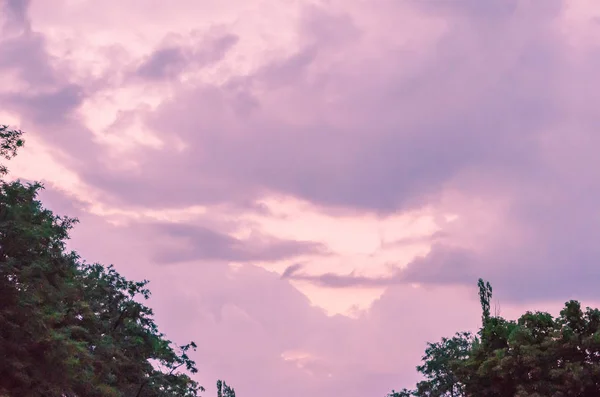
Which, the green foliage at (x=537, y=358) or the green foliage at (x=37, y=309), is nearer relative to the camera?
the green foliage at (x=37, y=309)

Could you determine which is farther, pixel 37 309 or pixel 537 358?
pixel 537 358

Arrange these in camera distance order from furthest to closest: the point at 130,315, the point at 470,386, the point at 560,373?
the point at 130,315
the point at 470,386
the point at 560,373

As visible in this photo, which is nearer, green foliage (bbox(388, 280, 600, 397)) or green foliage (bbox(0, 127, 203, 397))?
green foliage (bbox(0, 127, 203, 397))

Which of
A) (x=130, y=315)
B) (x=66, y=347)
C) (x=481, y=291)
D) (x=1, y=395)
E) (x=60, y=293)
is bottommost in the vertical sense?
(x=1, y=395)

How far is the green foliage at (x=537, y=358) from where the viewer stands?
45906 millimetres

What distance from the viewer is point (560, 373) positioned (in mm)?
45656

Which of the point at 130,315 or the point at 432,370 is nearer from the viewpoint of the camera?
the point at 130,315

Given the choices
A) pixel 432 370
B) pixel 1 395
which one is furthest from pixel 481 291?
pixel 1 395

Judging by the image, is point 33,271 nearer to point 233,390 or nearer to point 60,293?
Answer: point 60,293

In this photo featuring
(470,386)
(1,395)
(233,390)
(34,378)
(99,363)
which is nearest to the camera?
(1,395)

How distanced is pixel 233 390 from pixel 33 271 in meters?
123

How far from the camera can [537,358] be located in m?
48.0

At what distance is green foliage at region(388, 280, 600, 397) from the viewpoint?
45906mm

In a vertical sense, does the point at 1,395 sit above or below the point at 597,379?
below
